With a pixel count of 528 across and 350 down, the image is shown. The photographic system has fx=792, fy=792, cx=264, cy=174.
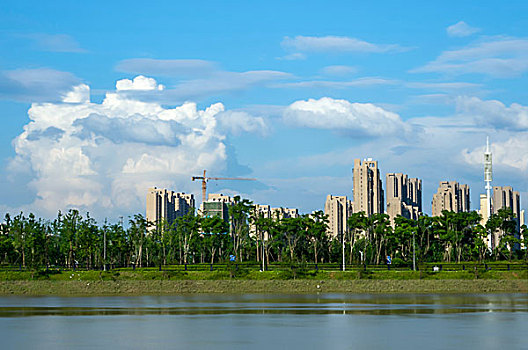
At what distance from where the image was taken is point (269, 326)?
128ft

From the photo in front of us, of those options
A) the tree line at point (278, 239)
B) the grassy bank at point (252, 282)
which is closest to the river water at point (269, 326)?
the grassy bank at point (252, 282)

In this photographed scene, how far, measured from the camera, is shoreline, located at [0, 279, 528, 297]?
81.3 m

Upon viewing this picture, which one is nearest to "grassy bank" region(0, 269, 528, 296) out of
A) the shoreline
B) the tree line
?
the shoreline

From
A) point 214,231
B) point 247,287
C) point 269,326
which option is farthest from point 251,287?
point 269,326

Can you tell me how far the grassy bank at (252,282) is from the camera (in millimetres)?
81812

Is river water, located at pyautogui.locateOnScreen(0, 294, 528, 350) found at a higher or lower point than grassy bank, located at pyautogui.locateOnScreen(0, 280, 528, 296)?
higher

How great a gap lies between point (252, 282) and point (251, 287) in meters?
0.73

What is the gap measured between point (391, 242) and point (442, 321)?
74575mm

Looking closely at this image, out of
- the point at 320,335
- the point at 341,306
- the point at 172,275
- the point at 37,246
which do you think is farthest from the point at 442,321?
the point at 37,246

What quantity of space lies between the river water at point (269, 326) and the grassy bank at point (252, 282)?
25101 mm

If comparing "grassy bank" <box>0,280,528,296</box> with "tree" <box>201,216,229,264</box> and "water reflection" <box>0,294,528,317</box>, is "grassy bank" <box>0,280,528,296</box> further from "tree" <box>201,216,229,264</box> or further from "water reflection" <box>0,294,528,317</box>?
"tree" <box>201,216,229,264</box>

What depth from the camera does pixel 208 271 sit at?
292 ft

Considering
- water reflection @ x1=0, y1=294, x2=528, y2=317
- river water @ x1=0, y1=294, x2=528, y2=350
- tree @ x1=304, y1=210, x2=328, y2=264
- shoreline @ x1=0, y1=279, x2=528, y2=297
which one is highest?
tree @ x1=304, y1=210, x2=328, y2=264

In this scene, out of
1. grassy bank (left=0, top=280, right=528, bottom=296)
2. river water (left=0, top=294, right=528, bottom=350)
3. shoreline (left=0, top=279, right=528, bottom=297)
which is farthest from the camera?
grassy bank (left=0, top=280, right=528, bottom=296)
